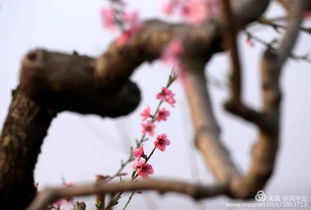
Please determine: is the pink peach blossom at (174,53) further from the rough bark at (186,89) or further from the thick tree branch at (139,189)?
the thick tree branch at (139,189)

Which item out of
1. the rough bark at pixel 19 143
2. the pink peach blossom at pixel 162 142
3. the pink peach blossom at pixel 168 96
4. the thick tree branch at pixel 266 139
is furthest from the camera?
the pink peach blossom at pixel 162 142

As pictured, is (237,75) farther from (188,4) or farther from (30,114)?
(30,114)

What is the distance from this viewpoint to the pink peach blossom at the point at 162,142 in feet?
7.28

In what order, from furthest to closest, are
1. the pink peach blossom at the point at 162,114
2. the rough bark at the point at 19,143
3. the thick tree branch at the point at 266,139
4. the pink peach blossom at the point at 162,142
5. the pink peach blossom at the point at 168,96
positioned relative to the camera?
the pink peach blossom at the point at 162,142 < the pink peach blossom at the point at 162,114 < the pink peach blossom at the point at 168,96 < the rough bark at the point at 19,143 < the thick tree branch at the point at 266,139

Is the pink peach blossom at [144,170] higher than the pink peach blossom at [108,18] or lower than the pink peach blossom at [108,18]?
lower

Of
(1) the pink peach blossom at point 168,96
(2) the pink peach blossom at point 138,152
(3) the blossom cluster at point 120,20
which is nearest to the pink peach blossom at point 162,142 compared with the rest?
(2) the pink peach blossom at point 138,152

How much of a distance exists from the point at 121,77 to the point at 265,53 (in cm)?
60

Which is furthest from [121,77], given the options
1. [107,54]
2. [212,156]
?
[212,156]

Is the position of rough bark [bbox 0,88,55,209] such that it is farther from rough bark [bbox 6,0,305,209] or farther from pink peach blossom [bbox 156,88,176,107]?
pink peach blossom [bbox 156,88,176,107]

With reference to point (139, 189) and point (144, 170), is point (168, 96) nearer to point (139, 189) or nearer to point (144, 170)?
point (144, 170)

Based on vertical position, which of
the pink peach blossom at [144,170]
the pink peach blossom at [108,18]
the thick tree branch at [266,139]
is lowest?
the pink peach blossom at [144,170]

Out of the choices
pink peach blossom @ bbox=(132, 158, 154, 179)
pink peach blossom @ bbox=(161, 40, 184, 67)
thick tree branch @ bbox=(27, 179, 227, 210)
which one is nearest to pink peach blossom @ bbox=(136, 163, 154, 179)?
pink peach blossom @ bbox=(132, 158, 154, 179)

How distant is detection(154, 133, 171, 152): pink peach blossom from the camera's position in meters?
2.22

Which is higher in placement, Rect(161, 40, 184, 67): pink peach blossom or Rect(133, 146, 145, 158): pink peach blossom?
Rect(161, 40, 184, 67): pink peach blossom
